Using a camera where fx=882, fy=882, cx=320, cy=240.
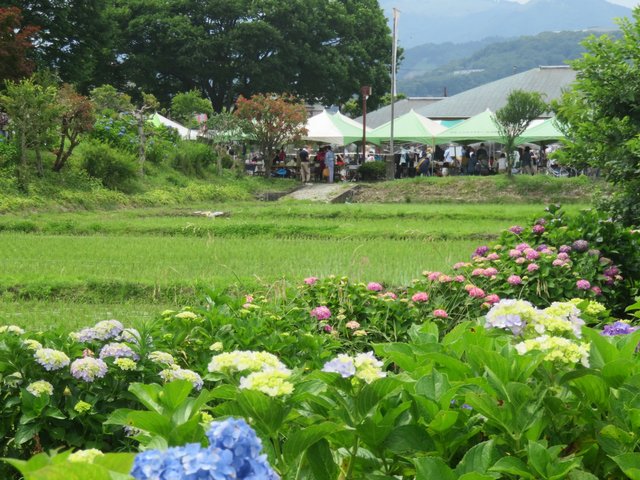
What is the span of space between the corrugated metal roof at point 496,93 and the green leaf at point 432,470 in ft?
140

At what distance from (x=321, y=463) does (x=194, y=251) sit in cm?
920

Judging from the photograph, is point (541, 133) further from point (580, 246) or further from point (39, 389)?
point (39, 389)

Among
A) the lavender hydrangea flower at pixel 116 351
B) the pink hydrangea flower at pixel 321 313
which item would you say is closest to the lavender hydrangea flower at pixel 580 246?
the pink hydrangea flower at pixel 321 313

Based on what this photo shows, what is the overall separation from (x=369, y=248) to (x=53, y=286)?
437 cm

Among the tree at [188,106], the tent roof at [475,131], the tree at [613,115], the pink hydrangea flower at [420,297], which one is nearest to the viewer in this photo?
the pink hydrangea flower at [420,297]

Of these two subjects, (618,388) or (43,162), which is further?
(43,162)

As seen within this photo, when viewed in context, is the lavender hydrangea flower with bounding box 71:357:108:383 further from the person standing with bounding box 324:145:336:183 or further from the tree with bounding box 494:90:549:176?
the person standing with bounding box 324:145:336:183

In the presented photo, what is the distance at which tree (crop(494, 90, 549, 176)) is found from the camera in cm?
2502

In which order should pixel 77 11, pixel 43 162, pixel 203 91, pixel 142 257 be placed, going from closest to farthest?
pixel 142 257
pixel 43 162
pixel 77 11
pixel 203 91

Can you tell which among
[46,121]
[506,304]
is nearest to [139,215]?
[46,121]

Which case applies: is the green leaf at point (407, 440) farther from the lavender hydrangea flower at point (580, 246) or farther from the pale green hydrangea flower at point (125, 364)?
the lavender hydrangea flower at point (580, 246)

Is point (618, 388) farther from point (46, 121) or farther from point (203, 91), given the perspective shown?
point (203, 91)

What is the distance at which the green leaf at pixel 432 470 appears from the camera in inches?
73.1

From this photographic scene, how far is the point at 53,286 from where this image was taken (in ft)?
27.2
